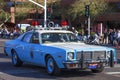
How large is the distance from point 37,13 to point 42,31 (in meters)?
66.5

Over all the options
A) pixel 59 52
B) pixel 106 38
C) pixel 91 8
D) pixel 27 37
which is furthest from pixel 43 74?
pixel 91 8

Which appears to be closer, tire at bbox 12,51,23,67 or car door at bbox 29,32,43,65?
car door at bbox 29,32,43,65

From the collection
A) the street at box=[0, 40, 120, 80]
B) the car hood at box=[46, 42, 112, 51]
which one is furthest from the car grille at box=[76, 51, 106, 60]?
the street at box=[0, 40, 120, 80]

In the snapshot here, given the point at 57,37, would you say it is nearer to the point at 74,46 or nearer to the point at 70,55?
the point at 74,46

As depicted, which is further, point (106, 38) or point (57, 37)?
point (106, 38)

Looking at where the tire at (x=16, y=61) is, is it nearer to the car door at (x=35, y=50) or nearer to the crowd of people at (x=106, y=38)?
the car door at (x=35, y=50)

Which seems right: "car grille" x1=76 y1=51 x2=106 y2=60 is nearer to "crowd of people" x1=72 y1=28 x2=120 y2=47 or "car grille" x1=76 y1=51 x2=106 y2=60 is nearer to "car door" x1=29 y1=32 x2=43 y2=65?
"car door" x1=29 y1=32 x2=43 y2=65

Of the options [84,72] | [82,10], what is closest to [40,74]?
[84,72]

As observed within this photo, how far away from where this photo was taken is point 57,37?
45.3 ft

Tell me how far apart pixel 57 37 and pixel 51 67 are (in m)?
1.58

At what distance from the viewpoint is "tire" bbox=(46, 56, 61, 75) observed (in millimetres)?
12320

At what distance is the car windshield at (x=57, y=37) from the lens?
13591 millimetres

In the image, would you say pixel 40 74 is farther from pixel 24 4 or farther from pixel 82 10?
pixel 24 4

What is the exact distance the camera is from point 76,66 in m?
11.9
